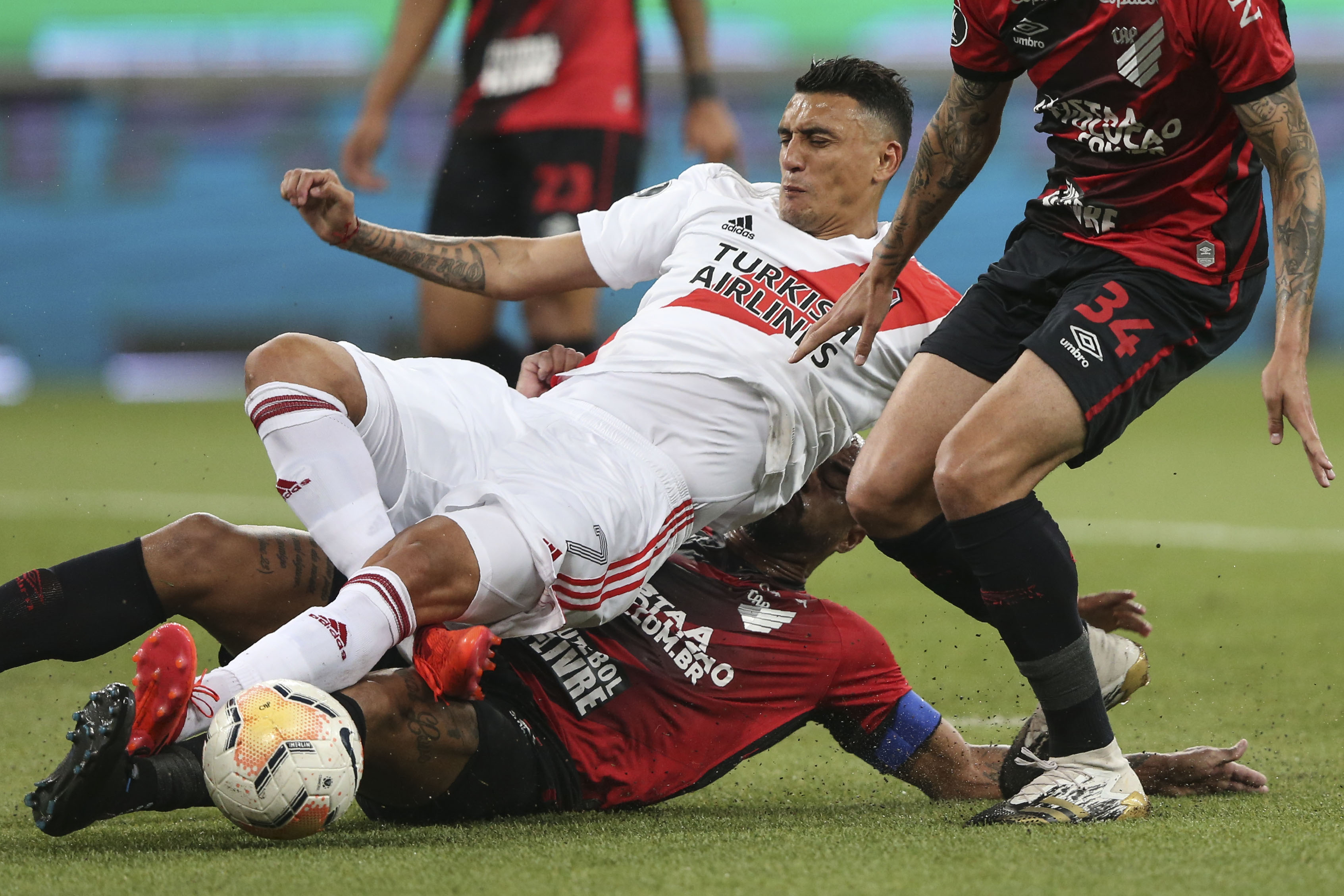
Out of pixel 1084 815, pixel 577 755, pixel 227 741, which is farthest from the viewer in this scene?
pixel 577 755

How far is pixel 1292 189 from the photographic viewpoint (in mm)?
2992

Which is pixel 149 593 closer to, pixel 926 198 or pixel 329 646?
pixel 329 646

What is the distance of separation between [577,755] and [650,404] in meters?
0.84

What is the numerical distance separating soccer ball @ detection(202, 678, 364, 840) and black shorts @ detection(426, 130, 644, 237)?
398cm

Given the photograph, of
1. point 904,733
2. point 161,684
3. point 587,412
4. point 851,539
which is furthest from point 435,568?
point 851,539

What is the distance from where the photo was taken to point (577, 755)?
3.15 m

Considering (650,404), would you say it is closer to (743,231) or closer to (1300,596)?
(743,231)

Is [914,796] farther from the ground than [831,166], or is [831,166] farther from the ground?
[831,166]

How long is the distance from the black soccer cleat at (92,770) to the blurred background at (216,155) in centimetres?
1293

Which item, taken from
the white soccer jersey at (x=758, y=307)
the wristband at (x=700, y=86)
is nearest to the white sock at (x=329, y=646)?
Result: the white soccer jersey at (x=758, y=307)

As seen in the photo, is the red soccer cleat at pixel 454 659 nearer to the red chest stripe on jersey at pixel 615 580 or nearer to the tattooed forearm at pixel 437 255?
the red chest stripe on jersey at pixel 615 580

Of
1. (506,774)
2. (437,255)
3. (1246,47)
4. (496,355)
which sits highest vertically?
(1246,47)

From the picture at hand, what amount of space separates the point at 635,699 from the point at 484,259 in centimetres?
129

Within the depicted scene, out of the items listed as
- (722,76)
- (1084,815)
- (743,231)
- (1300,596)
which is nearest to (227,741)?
(1084,815)
